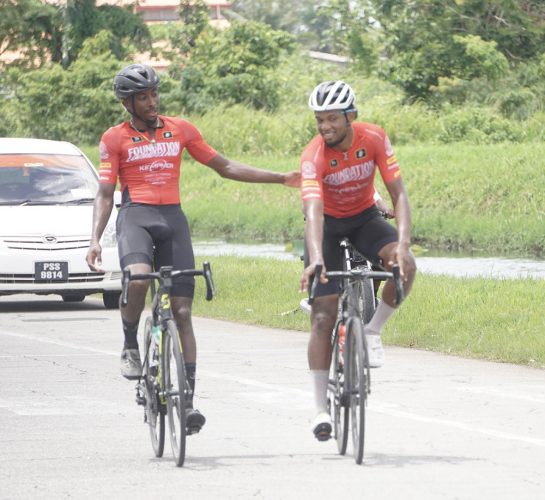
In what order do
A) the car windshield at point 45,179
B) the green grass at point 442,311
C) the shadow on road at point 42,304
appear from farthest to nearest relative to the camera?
the shadow on road at point 42,304 → the car windshield at point 45,179 → the green grass at point 442,311

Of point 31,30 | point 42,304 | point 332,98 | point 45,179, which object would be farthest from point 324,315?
point 31,30

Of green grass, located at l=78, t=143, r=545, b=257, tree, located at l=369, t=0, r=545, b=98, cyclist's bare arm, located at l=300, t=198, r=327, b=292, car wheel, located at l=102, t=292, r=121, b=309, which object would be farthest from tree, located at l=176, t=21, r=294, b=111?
cyclist's bare arm, located at l=300, t=198, r=327, b=292

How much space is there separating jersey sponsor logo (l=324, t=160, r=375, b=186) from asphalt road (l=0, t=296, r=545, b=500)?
1441 millimetres

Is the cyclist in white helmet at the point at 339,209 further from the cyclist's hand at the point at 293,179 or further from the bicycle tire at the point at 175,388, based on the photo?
the bicycle tire at the point at 175,388

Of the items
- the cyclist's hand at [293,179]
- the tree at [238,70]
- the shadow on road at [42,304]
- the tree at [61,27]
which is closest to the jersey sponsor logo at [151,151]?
the cyclist's hand at [293,179]

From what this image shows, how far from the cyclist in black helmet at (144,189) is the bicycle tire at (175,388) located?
0.56 m

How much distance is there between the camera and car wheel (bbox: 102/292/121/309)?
18516mm

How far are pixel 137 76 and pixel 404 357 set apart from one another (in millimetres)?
4951

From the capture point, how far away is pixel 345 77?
59.0m

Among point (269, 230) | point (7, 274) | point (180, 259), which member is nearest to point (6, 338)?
point (7, 274)

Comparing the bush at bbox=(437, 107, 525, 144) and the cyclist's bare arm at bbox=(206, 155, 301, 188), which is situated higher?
the cyclist's bare arm at bbox=(206, 155, 301, 188)

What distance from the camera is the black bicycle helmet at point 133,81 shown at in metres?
9.20

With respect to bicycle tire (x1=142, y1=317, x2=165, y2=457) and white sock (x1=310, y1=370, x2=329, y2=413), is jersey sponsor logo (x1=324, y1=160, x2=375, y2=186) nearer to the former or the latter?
white sock (x1=310, y1=370, x2=329, y2=413)

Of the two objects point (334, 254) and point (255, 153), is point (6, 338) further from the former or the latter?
point (255, 153)
